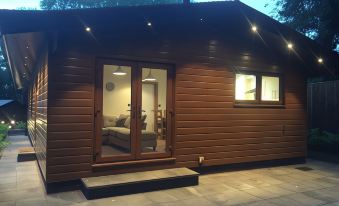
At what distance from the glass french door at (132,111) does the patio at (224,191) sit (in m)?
0.84

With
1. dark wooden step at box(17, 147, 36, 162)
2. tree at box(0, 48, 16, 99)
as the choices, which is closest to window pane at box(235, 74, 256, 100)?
dark wooden step at box(17, 147, 36, 162)

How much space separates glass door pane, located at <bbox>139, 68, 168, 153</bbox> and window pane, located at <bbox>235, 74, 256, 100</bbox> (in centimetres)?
163

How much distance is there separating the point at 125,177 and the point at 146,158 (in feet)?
1.88

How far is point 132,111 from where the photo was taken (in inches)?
187

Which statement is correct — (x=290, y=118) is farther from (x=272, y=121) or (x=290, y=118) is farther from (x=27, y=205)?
(x=27, y=205)

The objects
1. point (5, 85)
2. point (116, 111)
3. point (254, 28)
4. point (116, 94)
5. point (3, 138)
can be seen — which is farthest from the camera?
point (5, 85)

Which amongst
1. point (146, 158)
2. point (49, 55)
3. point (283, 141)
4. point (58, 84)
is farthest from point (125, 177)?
point (283, 141)

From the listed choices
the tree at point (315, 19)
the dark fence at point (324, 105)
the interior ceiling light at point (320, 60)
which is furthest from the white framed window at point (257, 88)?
the dark fence at point (324, 105)

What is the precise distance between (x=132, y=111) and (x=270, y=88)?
3163 mm

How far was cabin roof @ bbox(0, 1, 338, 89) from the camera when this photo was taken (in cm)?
348

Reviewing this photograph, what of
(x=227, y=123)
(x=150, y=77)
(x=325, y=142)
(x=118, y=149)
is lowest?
(x=325, y=142)

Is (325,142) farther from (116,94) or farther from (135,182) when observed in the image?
(116,94)

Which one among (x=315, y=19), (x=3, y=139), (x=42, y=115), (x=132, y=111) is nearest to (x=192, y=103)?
(x=132, y=111)

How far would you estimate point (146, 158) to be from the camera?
480 cm
